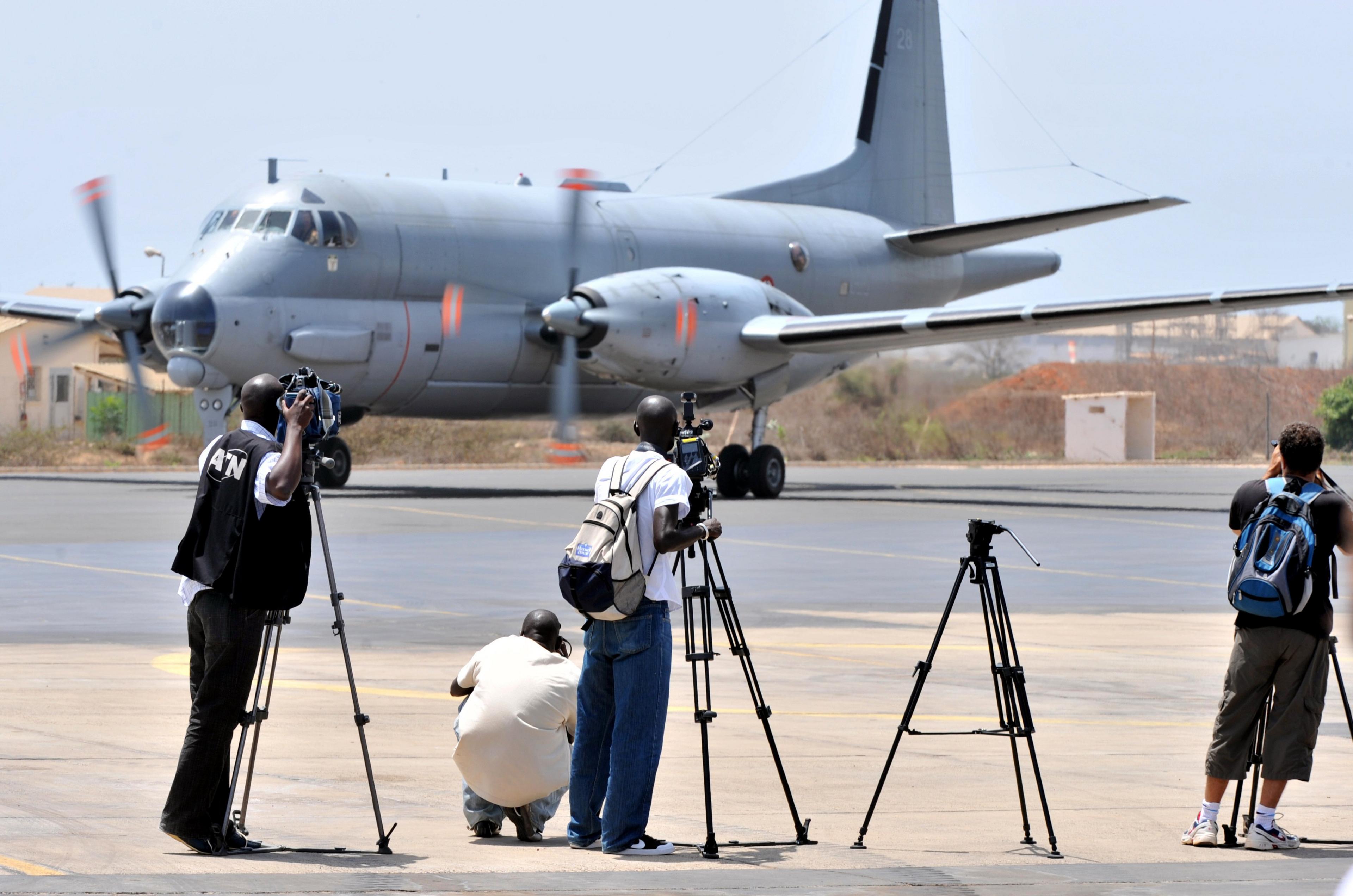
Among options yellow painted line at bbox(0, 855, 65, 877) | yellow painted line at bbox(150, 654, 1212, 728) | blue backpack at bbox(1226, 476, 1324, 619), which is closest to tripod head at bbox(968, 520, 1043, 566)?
blue backpack at bbox(1226, 476, 1324, 619)

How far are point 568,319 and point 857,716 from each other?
19.8 m

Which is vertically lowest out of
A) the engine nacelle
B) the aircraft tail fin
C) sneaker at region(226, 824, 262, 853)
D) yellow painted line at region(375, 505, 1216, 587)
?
sneaker at region(226, 824, 262, 853)

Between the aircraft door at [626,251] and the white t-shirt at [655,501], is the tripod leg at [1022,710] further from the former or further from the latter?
the aircraft door at [626,251]

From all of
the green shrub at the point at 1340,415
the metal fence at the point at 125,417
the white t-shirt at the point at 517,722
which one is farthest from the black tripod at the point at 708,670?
the green shrub at the point at 1340,415

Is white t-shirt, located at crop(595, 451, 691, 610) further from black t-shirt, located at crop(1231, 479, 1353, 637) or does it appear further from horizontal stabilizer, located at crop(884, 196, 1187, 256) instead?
horizontal stabilizer, located at crop(884, 196, 1187, 256)

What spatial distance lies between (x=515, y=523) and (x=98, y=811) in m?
17.0

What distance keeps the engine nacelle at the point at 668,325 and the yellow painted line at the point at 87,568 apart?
39.3 feet

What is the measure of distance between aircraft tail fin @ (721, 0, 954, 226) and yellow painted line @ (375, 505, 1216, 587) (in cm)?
1609

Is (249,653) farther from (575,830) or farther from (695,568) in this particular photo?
(695,568)

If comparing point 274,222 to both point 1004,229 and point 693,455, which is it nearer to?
point 1004,229

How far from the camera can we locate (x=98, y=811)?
261 inches

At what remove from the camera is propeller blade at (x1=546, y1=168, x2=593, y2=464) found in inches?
1169

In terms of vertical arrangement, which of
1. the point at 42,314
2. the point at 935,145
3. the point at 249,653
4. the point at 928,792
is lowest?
the point at 928,792

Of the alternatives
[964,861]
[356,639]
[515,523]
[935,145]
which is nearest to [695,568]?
Result: [515,523]
